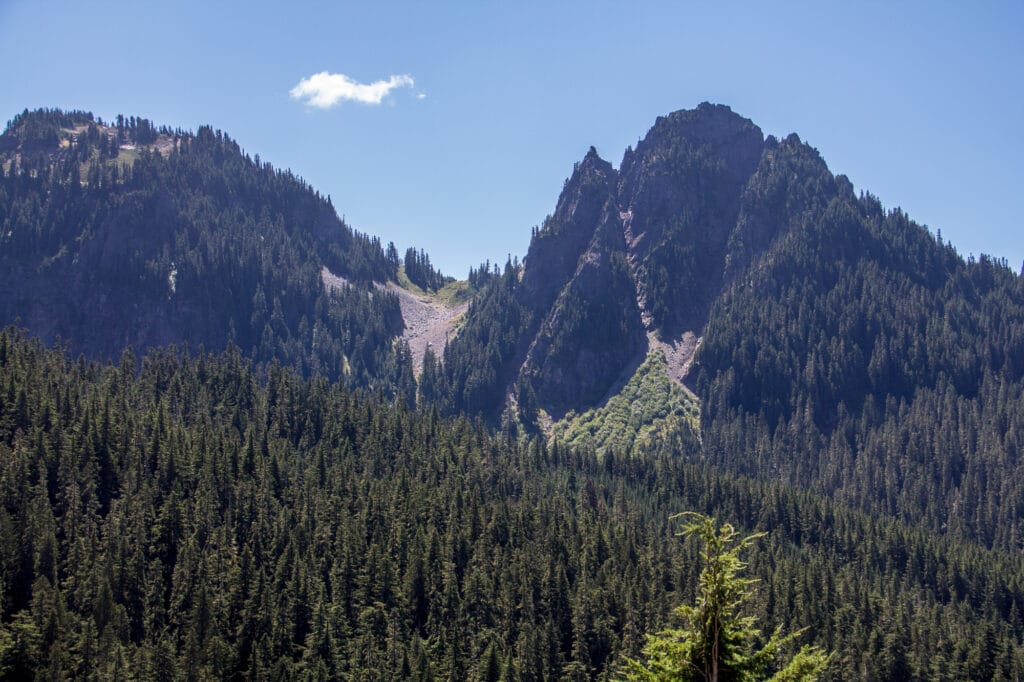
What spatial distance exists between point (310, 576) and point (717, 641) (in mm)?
135172

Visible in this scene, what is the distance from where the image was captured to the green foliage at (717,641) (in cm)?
2452

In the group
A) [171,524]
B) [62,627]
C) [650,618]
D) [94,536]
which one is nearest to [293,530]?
[171,524]

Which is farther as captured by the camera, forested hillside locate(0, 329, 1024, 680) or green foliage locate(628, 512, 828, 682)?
forested hillside locate(0, 329, 1024, 680)

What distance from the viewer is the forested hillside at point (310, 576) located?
5138 inches

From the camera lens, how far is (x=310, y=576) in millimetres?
149875

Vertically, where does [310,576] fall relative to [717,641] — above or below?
below

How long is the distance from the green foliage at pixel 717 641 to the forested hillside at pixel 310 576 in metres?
102

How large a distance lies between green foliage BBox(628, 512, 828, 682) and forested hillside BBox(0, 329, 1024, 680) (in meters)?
102

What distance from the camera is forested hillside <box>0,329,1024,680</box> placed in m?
130

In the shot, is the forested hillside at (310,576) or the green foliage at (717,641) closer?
the green foliage at (717,641)

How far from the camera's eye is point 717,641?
80.3 ft

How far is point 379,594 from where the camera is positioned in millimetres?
152500

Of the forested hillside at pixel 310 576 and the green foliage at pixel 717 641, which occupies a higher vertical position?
the green foliage at pixel 717 641

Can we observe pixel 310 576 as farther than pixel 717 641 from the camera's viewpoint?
Yes
